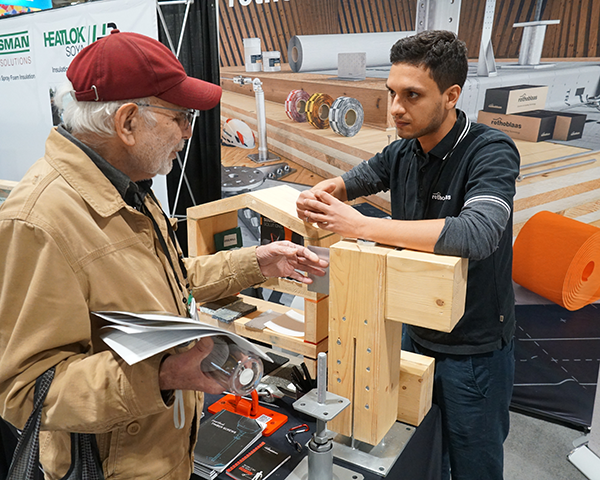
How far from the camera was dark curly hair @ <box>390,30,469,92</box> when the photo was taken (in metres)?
1.33

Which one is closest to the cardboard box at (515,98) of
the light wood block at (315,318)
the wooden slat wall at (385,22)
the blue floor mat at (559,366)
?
the wooden slat wall at (385,22)

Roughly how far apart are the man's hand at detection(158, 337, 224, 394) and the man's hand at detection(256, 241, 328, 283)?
52cm

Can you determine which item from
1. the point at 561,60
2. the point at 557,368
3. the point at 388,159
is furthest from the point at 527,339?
the point at 388,159

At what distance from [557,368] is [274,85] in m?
2.60

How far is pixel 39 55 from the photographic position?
3.66 metres

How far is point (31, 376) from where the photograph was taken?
2.81ft

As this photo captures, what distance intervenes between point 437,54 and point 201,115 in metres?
2.18

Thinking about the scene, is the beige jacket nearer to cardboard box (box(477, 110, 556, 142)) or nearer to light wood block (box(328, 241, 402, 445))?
light wood block (box(328, 241, 402, 445))

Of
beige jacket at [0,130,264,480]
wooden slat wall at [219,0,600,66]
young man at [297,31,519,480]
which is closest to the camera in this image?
beige jacket at [0,130,264,480]

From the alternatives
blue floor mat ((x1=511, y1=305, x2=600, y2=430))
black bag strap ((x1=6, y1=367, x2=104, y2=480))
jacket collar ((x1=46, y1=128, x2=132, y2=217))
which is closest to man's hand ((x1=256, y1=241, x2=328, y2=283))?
jacket collar ((x1=46, y1=128, x2=132, y2=217))

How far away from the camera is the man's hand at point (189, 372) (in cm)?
89

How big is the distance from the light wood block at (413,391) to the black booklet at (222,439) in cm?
42

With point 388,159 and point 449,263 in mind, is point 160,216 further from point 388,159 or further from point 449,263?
point 388,159

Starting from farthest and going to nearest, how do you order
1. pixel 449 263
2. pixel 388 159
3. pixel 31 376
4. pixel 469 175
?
1. pixel 388 159
2. pixel 469 175
3. pixel 449 263
4. pixel 31 376
